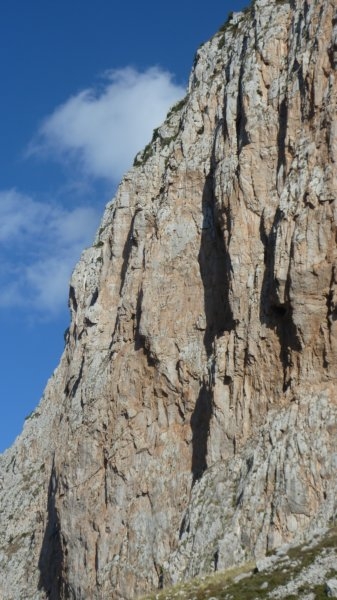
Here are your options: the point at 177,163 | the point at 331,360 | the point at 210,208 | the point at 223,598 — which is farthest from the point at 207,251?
the point at 223,598

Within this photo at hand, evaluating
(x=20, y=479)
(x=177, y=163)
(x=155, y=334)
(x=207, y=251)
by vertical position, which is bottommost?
(x=20, y=479)

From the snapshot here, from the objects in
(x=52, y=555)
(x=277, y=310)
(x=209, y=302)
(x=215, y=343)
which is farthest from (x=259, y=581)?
(x=52, y=555)

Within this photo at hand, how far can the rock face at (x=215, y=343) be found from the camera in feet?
124

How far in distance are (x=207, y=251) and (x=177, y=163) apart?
793 cm

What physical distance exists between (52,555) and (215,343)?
83.9 ft

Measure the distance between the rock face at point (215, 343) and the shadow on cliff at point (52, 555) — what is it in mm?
261

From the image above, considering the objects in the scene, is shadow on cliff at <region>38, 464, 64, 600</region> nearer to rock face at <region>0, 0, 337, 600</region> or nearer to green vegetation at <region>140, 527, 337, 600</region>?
rock face at <region>0, 0, 337, 600</region>

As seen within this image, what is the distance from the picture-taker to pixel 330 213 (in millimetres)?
39406

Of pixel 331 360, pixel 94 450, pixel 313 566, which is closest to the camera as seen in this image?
pixel 313 566

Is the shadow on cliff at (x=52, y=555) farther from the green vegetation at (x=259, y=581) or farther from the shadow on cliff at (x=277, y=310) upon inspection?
the green vegetation at (x=259, y=581)

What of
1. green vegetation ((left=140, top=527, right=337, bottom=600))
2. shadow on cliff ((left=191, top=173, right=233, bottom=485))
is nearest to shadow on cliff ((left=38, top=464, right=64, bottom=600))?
shadow on cliff ((left=191, top=173, right=233, bottom=485))

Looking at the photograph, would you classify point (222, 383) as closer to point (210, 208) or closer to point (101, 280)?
point (210, 208)

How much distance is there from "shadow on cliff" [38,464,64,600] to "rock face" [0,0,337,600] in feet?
0.86

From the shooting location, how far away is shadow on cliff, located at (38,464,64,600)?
5825cm
